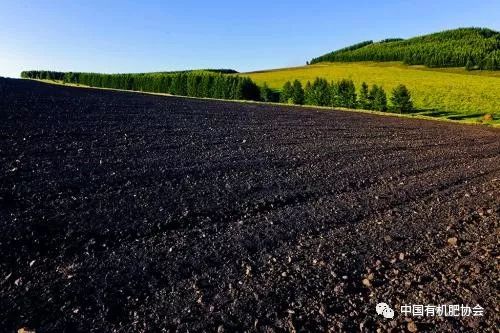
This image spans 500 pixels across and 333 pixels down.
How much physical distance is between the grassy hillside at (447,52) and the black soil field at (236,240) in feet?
272

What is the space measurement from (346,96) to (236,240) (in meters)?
45.5

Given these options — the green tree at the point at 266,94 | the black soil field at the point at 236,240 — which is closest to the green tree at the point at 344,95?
the green tree at the point at 266,94

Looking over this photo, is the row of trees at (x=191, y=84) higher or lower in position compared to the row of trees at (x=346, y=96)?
higher

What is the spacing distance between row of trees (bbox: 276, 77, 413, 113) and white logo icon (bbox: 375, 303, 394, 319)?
41.7 metres

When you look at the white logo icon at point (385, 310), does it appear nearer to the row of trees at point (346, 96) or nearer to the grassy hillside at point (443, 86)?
the grassy hillside at point (443, 86)

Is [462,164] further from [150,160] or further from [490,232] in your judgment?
[150,160]

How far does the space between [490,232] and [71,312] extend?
695 cm

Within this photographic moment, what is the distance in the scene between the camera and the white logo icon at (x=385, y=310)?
5184 mm

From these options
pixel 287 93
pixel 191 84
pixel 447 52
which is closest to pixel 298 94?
pixel 287 93

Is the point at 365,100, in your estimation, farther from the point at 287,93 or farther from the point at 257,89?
the point at 257,89

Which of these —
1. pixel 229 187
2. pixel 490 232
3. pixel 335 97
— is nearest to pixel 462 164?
pixel 490 232

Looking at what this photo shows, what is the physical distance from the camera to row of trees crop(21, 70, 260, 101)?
64.9 m

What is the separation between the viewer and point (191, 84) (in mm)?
71375

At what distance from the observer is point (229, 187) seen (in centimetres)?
1034
